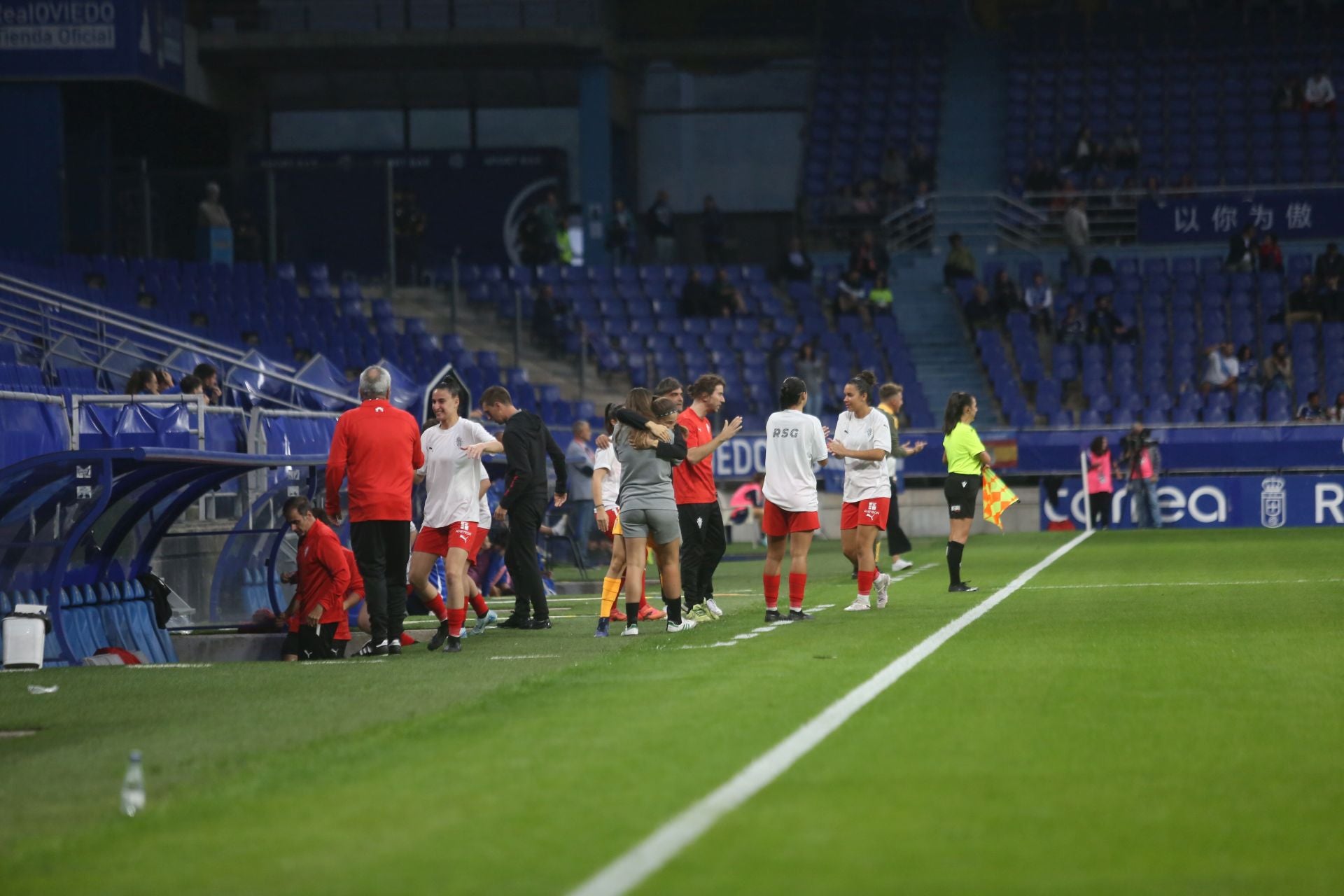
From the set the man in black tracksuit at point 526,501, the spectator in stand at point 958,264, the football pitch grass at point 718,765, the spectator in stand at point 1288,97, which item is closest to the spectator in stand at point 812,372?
the spectator in stand at point 958,264

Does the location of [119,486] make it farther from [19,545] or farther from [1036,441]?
[1036,441]

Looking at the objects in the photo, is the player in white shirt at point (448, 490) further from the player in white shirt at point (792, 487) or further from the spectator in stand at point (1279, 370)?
the spectator in stand at point (1279, 370)

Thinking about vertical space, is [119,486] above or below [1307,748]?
above

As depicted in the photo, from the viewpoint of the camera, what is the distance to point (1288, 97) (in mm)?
43062

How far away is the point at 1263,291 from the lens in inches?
1468

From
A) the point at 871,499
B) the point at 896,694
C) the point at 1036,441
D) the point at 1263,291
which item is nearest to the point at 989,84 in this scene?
the point at 1263,291

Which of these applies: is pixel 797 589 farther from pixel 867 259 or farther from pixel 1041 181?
pixel 1041 181

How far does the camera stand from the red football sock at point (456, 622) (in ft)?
45.7

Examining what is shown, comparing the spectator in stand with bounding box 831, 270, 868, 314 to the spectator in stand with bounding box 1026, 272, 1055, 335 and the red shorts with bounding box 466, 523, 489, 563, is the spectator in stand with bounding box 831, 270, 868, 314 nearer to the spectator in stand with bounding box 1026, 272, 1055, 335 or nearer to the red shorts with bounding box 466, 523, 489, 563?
the spectator in stand with bounding box 1026, 272, 1055, 335

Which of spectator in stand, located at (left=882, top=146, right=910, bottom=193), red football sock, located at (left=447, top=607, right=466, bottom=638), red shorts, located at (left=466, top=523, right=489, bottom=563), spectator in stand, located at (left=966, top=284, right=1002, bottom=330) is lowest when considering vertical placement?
red football sock, located at (left=447, top=607, right=466, bottom=638)

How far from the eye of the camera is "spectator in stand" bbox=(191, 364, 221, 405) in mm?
20641

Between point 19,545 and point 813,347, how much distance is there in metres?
23.4

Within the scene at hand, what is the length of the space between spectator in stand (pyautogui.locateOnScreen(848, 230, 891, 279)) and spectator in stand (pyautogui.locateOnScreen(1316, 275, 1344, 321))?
8.68 m

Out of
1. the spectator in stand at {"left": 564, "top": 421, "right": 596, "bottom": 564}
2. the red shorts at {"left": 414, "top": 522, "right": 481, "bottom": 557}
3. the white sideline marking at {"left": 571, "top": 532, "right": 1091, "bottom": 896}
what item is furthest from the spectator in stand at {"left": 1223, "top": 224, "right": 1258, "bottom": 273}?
the white sideline marking at {"left": 571, "top": 532, "right": 1091, "bottom": 896}
